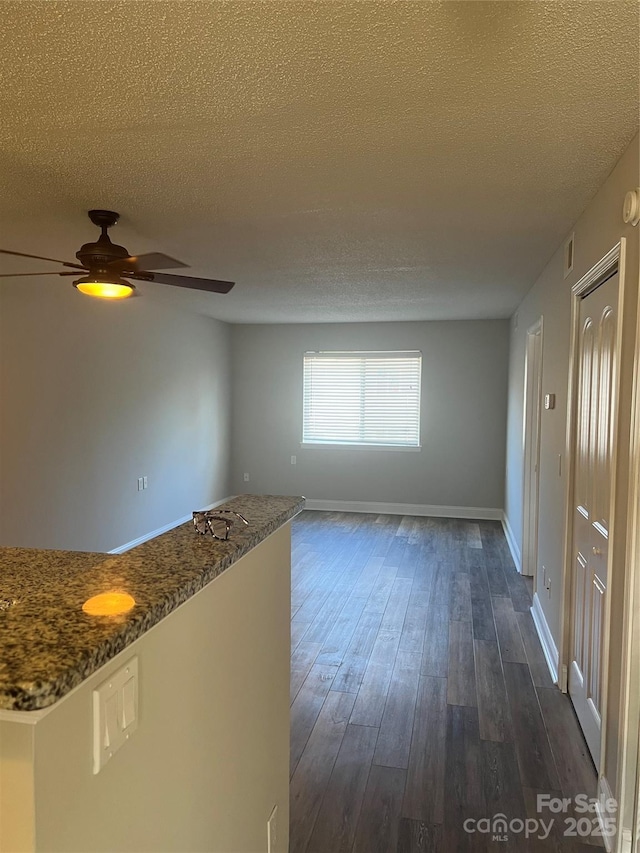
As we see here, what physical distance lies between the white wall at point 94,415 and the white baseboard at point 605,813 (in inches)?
145

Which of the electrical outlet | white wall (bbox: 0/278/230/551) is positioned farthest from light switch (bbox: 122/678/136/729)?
white wall (bbox: 0/278/230/551)

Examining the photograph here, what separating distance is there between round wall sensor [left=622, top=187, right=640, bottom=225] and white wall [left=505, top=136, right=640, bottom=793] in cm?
4

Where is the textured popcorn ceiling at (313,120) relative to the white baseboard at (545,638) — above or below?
above

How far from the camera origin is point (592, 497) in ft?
8.05

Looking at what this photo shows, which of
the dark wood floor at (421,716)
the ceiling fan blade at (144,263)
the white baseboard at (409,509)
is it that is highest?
the ceiling fan blade at (144,263)

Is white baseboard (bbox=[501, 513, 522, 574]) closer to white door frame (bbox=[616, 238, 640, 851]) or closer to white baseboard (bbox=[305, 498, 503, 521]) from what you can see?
white baseboard (bbox=[305, 498, 503, 521])

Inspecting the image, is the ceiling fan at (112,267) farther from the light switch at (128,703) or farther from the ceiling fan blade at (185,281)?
the light switch at (128,703)

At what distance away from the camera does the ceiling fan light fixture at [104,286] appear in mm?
2496

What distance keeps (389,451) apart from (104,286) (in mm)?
5028

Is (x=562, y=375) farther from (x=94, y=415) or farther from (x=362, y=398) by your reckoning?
(x=362, y=398)

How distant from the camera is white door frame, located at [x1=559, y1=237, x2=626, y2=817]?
2012 mm

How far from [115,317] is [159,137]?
127 inches

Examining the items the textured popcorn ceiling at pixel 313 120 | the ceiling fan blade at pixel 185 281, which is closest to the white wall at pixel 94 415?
the textured popcorn ceiling at pixel 313 120

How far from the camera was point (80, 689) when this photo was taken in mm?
758
